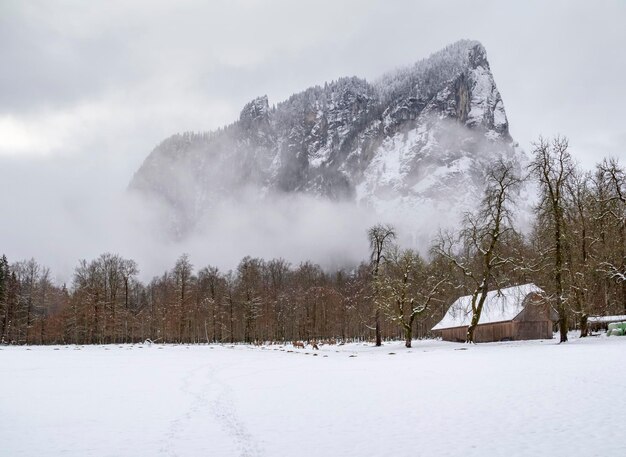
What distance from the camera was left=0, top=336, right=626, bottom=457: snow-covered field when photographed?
10805 mm

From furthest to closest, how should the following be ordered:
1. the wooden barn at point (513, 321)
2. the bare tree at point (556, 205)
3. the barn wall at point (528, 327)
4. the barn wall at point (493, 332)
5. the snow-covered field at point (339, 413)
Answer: the barn wall at point (493, 332)
the barn wall at point (528, 327)
the wooden barn at point (513, 321)
the bare tree at point (556, 205)
the snow-covered field at point (339, 413)

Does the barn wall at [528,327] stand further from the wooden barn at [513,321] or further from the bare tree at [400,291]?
the bare tree at [400,291]

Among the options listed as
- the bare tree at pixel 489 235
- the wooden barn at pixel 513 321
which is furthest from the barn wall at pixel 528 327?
the bare tree at pixel 489 235

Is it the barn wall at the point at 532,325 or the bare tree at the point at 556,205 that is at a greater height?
the bare tree at the point at 556,205

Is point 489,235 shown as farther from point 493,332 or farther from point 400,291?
point 493,332

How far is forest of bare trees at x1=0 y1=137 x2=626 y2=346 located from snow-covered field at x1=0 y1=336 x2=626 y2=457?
13408 millimetres

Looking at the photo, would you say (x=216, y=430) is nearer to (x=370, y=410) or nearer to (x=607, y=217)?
(x=370, y=410)

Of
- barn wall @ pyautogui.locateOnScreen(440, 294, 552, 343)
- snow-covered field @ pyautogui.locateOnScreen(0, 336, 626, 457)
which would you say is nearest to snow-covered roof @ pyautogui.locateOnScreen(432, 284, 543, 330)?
barn wall @ pyautogui.locateOnScreen(440, 294, 552, 343)

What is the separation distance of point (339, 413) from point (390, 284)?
34.0m

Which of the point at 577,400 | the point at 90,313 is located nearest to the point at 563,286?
the point at 577,400

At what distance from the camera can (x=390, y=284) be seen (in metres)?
47.9

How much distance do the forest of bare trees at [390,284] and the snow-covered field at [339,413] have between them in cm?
1341

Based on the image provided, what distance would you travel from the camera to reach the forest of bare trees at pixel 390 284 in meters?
34.0

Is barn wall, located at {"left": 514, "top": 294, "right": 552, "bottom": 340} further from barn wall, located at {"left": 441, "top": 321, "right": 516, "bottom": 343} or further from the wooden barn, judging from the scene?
barn wall, located at {"left": 441, "top": 321, "right": 516, "bottom": 343}
